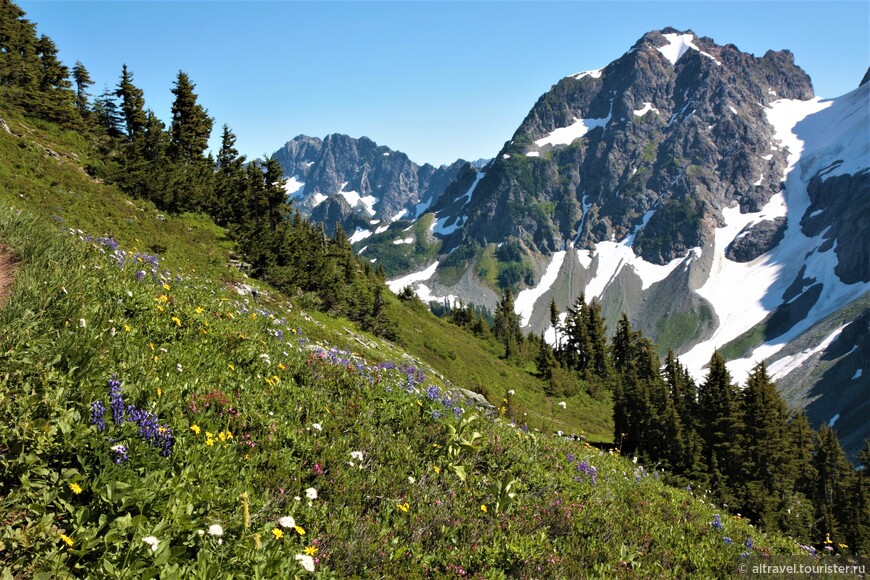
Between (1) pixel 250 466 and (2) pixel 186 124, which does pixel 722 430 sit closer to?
(1) pixel 250 466

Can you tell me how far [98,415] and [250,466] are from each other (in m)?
1.58

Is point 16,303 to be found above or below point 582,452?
above

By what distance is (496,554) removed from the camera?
5.55m

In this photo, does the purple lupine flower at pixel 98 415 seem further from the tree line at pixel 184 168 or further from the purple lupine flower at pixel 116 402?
the tree line at pixel 184 168

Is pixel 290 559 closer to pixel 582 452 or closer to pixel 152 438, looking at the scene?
pixel 152 438

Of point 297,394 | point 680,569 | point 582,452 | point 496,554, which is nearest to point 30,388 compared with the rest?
point 297,394

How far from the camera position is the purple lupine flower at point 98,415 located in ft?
14.4

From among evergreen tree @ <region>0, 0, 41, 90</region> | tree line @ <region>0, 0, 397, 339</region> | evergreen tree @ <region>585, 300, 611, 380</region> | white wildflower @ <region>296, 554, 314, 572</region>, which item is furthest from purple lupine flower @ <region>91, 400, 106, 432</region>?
evergreen tree @ <region>585, 300, 611, 380</region>

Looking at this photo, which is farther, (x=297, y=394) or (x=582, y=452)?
(x=582, y=452)

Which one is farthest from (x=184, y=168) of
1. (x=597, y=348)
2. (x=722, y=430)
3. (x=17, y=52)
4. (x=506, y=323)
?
(x=506, y=323)

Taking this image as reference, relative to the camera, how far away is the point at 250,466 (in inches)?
205

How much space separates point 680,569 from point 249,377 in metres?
7.27

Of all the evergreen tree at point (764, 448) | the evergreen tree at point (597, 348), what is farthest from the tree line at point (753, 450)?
the evergreen tree at point (597, 348)

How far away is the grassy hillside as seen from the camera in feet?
12.5
